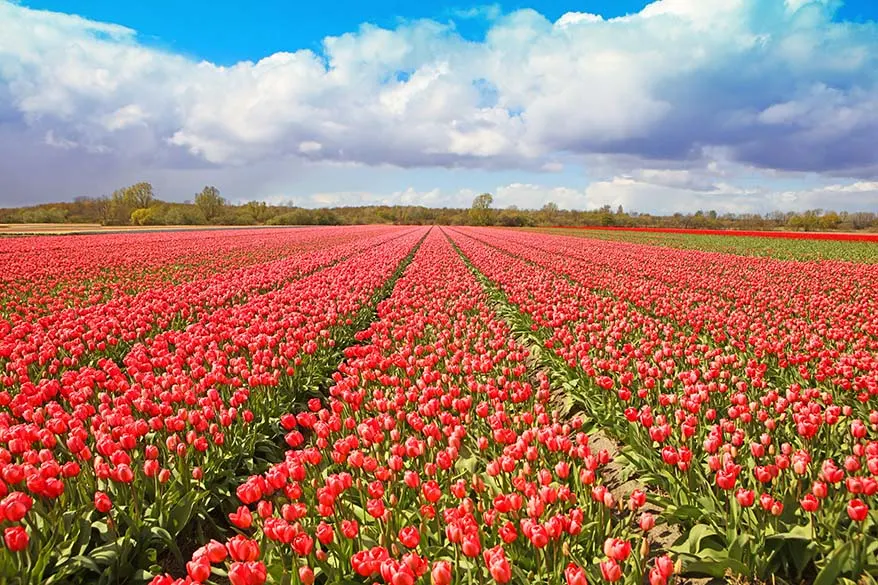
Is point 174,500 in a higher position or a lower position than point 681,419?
lower

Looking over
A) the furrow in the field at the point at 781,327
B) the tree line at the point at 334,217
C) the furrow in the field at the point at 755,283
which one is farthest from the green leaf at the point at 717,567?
the tree line at the point at 334,217

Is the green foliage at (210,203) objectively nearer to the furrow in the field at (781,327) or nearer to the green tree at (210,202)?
the green tree at (210,202)

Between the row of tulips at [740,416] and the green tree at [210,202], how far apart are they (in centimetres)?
12565

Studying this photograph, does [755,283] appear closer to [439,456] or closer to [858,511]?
[858,511]

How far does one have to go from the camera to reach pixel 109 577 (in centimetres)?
320

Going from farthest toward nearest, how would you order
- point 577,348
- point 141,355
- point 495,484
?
point 577,348
point 141,355
point 495,484

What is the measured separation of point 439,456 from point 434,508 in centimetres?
36

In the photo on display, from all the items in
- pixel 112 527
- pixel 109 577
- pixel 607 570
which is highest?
pixel 607 570

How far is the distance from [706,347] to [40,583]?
23.7 ft

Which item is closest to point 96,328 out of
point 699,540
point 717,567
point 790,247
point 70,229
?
point 699,540

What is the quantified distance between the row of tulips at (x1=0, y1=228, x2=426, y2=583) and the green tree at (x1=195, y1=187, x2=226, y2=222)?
4944 inches

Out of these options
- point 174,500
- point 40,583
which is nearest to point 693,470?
point 174,500

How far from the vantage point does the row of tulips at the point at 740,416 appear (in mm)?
3098

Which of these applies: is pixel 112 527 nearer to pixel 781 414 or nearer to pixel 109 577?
pixel 109 577
